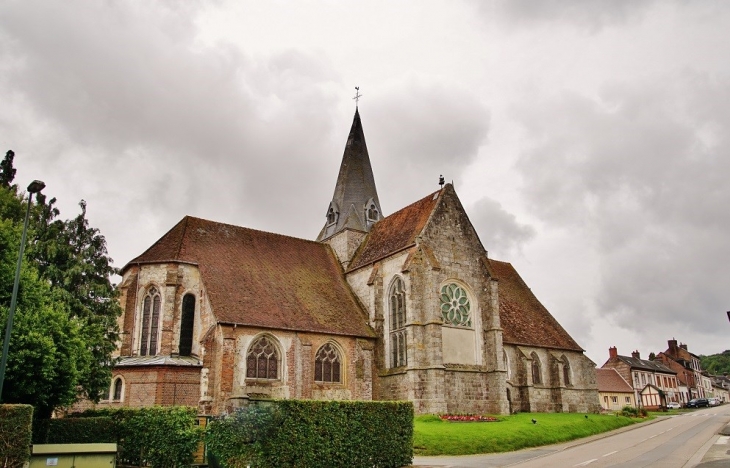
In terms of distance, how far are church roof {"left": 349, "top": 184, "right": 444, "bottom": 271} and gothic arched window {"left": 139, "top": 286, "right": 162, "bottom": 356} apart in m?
12.1

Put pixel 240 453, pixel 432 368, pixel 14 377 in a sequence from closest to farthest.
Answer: pixel 240 453, pixel 14 377, pixel 432 368

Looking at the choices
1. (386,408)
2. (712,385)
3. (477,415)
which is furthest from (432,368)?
(712,385)

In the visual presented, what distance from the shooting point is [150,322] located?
29.5 meters

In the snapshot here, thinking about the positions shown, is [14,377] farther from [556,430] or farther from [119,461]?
[556,430]

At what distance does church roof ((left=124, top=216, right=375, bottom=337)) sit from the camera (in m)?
29.2

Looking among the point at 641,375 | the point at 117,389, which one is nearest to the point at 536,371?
the point at 117,389

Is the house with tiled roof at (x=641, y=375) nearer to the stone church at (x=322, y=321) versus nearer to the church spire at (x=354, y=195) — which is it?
the stone church at (x=322, y=321)

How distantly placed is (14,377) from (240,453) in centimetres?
847

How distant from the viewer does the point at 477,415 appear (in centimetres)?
2964

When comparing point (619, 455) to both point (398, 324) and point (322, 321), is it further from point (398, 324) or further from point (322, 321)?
point (322, 321)

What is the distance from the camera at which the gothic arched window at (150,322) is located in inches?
1139

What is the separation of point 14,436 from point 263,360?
14.4 meters

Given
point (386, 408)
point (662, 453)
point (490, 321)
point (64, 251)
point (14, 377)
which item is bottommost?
point (662, 453)

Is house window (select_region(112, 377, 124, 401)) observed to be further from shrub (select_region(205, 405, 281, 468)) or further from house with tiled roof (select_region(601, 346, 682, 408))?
A: house with tiled roof (select_region(601, 346, 682, 408))
